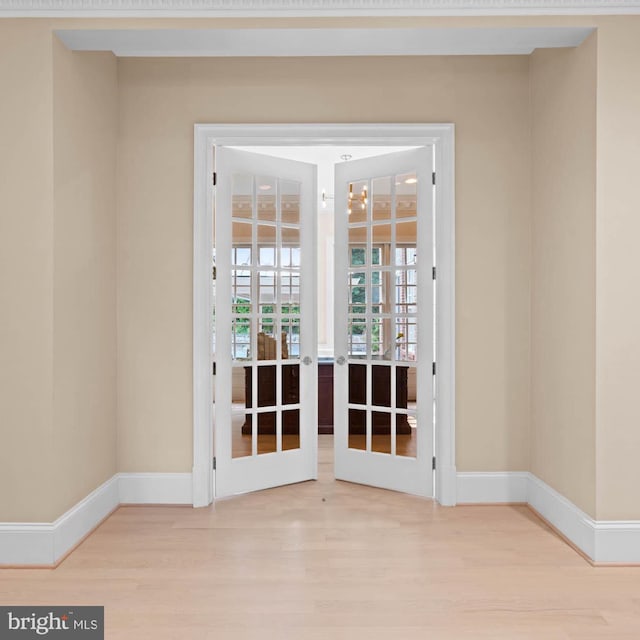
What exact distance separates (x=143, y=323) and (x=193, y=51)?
1.61m

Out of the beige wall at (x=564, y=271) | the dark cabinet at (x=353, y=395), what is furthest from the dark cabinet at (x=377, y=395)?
the beige wall at (x=564, y=271)

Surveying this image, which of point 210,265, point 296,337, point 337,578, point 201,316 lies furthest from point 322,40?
point 337,578

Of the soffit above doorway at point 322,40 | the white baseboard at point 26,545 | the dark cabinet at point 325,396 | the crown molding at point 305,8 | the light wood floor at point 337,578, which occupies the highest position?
the crown molding at point 305,8

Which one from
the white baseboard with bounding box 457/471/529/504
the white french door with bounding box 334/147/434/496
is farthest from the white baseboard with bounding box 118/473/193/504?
the white baseboard with bounding box 457/471/529/504

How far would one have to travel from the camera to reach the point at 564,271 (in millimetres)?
3025

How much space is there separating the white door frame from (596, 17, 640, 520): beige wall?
0.96 metres

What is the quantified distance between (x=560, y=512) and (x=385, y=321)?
1542 mm

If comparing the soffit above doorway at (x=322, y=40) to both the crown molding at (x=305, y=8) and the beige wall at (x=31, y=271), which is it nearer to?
the crown molding at (x=305, y=8)

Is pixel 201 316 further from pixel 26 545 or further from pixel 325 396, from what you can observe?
pixel 325 396

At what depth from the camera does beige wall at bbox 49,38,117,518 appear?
108 inches

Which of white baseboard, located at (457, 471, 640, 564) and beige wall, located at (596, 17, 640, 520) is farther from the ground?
beige wall, located at (596, 17, 640, 520)

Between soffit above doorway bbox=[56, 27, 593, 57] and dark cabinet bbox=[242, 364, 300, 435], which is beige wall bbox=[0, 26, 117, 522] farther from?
dark cabinet bbox=[242, 364, 300, 435]

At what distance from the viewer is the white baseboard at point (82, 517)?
268 centimetres

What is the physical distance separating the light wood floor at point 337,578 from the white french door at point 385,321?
0.45 metres
